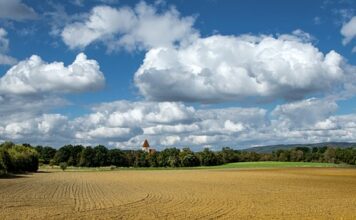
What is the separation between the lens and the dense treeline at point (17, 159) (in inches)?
3734

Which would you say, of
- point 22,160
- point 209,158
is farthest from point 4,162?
point 209,158

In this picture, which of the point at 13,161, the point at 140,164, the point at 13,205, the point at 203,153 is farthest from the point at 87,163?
the point at 13,205

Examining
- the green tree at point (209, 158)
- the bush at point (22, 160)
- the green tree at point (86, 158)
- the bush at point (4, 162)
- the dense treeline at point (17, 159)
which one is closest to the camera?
the bush at point (4, 162)

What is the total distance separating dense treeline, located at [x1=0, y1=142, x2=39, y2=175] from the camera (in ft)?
311

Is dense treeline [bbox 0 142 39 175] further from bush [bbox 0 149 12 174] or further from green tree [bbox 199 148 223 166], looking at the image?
green tree [bbox 199 148 223 166]

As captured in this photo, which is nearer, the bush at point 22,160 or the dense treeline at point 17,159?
the dense treeline at point 17,159

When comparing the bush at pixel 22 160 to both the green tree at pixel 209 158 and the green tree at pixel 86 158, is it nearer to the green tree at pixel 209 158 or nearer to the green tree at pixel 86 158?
the green tree at pixel 86 158

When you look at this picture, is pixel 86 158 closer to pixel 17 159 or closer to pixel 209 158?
pixel 209 158

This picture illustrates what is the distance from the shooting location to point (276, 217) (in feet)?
82.4

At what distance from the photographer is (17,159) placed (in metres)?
115

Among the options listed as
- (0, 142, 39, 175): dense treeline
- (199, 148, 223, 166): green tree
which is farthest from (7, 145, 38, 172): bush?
(199, 148, 223, 166): green tree

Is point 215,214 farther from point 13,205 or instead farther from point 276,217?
point 13,205

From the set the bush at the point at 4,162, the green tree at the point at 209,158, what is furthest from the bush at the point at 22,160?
the green tree at the point at 209,158

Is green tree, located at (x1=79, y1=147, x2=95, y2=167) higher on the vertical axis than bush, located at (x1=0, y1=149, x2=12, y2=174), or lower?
higher
